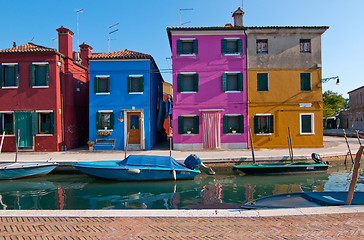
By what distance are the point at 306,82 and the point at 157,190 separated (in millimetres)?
14274

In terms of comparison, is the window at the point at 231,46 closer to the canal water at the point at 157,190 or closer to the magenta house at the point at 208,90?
the magenta house at the point at 208,90

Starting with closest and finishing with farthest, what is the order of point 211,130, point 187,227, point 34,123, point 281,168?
1. point 187,227
2. point 281,168
3. point 34,123
4. point 211,130

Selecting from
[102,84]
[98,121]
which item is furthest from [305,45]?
[98,121]

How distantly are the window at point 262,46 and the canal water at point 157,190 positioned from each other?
376 inches

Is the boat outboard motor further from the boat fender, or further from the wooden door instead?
the wooden door

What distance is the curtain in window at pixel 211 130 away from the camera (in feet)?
60.0

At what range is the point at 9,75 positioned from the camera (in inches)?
698

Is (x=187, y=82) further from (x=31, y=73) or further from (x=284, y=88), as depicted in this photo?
(x=31, y=73)

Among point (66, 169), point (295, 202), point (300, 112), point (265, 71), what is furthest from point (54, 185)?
point (300, 112)

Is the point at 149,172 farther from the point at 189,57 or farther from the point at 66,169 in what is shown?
the point at 189,57

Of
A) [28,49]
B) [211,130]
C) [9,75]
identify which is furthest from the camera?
[211,130]

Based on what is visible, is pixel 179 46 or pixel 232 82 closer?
pixel 179 46

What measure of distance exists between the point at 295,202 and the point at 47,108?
16571 millimetres

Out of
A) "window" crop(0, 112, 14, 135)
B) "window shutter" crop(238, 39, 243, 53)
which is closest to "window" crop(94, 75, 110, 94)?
"window" crop(0, 112, 14, 135)
